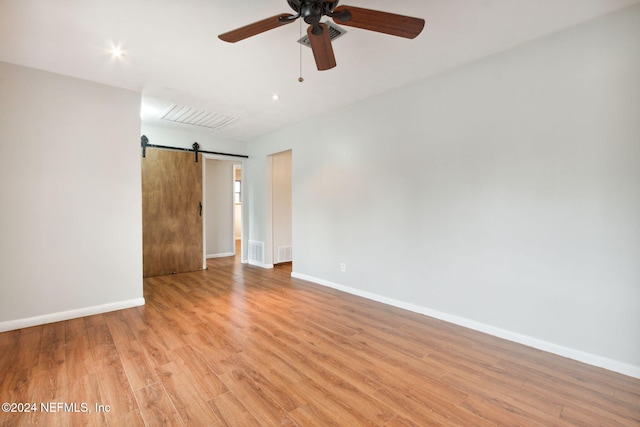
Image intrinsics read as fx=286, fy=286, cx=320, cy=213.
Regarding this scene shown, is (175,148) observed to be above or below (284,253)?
above

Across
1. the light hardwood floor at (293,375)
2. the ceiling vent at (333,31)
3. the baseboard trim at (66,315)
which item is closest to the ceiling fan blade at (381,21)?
the ceiling vent at (333,31)

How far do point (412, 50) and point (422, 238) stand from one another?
6.00 ft

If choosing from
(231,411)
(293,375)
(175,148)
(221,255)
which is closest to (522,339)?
(293,375)

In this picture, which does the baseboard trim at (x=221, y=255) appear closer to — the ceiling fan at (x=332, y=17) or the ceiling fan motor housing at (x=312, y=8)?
the ceiling fan at (x=332, y=17)

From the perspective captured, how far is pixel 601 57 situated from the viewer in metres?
2.11

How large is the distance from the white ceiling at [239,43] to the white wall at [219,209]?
2.93m

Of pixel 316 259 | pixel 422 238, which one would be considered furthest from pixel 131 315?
pixel 422 238

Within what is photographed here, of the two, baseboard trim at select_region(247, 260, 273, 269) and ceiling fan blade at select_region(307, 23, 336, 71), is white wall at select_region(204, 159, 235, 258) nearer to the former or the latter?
baseboard trim at select_region(247, 260, 273, 269)

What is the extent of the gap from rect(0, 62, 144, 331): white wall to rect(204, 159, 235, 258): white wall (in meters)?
3.03

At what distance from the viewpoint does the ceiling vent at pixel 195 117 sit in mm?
4016

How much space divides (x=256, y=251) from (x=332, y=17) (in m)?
4.61

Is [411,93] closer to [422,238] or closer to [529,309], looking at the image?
[422,238]

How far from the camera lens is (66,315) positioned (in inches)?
116

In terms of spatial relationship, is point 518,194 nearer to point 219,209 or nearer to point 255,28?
point 255,28
